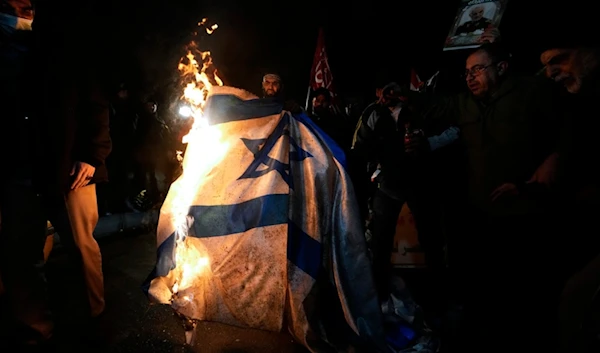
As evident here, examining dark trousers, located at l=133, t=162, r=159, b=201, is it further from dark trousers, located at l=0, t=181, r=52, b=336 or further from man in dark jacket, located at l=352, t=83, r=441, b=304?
man in dark jacket, located at l=352, t=83, r=441, b=304

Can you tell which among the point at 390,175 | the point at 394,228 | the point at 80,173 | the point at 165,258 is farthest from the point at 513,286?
the point at 80,173

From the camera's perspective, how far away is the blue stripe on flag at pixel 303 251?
306 centimetres

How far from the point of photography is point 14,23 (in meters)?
2.88

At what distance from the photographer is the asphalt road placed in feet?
10.0

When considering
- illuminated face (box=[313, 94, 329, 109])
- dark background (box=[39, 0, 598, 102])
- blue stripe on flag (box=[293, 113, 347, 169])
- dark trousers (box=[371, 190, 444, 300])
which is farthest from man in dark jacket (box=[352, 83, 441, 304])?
dark background (box=[39, 0, 598, 102])

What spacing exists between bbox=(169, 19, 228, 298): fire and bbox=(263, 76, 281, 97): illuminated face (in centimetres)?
80

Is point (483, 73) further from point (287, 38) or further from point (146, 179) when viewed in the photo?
point (287, 38)

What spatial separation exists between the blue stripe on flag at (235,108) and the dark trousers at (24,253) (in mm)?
1680

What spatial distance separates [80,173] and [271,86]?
8.09ft

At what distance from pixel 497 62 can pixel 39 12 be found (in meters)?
4.04

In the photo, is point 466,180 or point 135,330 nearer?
point 135,330

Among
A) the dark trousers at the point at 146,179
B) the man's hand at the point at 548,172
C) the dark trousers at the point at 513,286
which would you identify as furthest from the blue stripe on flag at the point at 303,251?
the dark trousers at the point at 146,179

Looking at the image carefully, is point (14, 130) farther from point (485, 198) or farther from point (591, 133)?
point (591, 133)

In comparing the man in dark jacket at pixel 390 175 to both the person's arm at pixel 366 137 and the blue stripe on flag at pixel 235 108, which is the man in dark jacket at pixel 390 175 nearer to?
the person's arm at pixel 366 137
